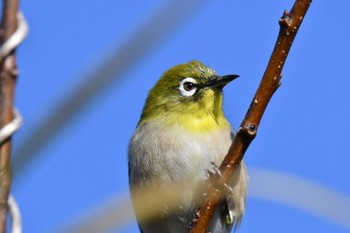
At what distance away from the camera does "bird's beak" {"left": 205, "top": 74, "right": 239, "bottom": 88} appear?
461cm

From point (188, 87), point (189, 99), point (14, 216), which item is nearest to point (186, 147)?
point (189, 99)

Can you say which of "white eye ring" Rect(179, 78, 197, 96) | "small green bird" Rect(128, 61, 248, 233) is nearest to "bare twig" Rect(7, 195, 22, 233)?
"small green bird" Rect(128, 61, 248, 233)

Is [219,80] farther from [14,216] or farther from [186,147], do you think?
[14,216]

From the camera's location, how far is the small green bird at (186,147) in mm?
4523

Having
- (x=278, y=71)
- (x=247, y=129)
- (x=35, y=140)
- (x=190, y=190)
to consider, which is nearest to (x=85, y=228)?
(x=35, y=140)

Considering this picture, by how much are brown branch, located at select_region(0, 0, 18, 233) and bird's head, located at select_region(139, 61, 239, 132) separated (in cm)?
379

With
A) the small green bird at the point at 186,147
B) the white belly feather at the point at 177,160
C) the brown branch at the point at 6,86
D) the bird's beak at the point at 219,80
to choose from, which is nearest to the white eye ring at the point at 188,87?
the small green bird at the point at 186,147

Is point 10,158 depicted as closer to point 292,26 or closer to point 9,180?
point 9,180

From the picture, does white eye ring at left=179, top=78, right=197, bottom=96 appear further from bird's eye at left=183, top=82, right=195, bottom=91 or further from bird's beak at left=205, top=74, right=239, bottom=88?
bird's beak at left=205, top=74, right=239, bottom=88

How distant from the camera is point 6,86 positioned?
0.74 metres

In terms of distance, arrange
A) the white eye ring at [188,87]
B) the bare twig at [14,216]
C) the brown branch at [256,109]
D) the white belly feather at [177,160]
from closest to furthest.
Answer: the bare twig at [14,216]
the brown branch at [256,109]
the white belly feather at [177,160]
the white eye ring at [188,87]

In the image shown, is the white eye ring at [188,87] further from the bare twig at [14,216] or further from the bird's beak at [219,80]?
the bare twig at [14,216]

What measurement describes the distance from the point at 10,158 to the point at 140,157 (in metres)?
4.10

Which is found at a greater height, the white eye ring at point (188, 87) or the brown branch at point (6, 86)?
the white eye ring at point (188, 87)
